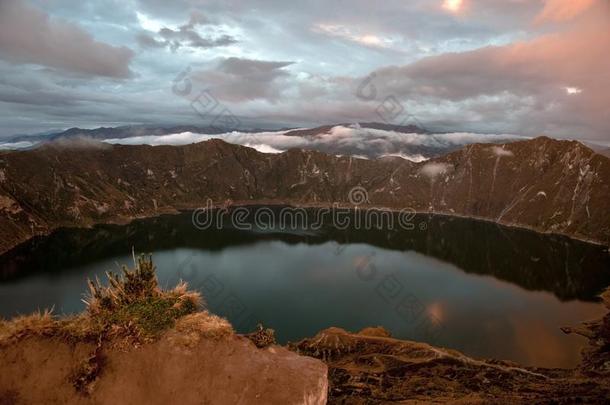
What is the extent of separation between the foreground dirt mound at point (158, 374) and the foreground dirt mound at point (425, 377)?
114 feet

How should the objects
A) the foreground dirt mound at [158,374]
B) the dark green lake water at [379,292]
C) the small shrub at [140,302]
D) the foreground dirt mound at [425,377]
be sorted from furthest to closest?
1. the dark green lake water at [379,292]
2. the foreground dirt mound at [425,377]
3. the small shrub at [140,302]
4. the foreground dirt mound at [158,374]

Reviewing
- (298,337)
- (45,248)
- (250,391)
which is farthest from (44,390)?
(45,248)

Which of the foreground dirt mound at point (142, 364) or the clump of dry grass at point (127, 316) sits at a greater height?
the clump of dry grass at point (127, 316)

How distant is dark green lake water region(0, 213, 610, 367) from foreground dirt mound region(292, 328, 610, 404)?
48.6ft

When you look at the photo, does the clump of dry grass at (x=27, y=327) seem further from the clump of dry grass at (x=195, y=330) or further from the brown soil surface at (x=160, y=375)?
the clump of dry grass at (x=195, y=330)

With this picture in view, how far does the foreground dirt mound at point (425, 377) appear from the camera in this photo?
52.0 metres

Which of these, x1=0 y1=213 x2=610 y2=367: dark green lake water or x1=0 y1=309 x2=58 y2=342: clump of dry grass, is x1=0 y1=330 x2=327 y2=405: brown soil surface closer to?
x1=0 y1=309 x2=58 y2=342: clump of dry grass

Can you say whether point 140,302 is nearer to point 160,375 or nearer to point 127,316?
point 127,316

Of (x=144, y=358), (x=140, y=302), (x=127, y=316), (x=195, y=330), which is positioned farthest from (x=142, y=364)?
(x=140, y=302)

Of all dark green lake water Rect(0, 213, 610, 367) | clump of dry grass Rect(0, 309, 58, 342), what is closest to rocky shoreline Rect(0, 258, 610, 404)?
clump of dry grass Rect(0, 309, 58, 342)

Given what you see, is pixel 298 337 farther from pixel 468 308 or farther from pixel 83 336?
pixel 83 336

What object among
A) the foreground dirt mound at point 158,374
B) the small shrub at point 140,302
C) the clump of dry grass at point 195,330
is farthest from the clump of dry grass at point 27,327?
the clump of dry grass at point 195,330

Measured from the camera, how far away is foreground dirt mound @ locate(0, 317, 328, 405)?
16969 millimetres

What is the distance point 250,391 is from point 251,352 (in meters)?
Answer: 1.90
